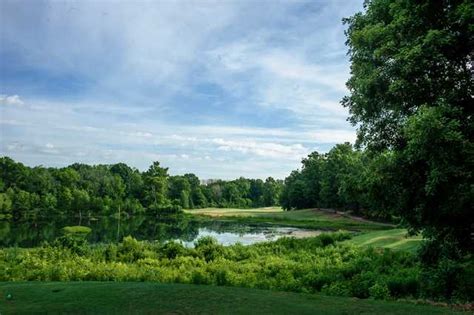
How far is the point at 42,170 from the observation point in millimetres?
124938

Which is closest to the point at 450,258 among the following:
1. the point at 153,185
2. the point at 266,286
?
the point at 266,286

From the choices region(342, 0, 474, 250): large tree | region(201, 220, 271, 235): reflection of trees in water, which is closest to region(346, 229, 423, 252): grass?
region(342, 0, 474, 250): large tree

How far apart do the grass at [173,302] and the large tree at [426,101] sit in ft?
10.3

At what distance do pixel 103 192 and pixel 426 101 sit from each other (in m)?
133

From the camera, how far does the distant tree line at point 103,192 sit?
353 ft

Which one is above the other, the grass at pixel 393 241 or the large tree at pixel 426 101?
Result: the large tree at pixel 426 101

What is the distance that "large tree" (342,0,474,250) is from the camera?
1140cm

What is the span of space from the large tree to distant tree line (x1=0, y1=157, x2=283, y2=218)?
100 meters

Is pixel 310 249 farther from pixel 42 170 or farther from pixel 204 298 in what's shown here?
pixel 42 170

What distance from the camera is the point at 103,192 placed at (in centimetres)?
13688

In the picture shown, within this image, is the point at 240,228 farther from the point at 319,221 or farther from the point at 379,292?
the point at 379,292

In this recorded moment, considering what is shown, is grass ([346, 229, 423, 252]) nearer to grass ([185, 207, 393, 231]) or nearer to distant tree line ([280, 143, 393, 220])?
distant tree line ([280, 143, 393, 220])

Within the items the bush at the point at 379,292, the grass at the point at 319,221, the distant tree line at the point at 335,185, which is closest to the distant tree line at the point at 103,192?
the grass at the point at 319,221

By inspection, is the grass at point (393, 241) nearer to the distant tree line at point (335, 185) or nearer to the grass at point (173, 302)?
the distant tree line at point (335, 185)
